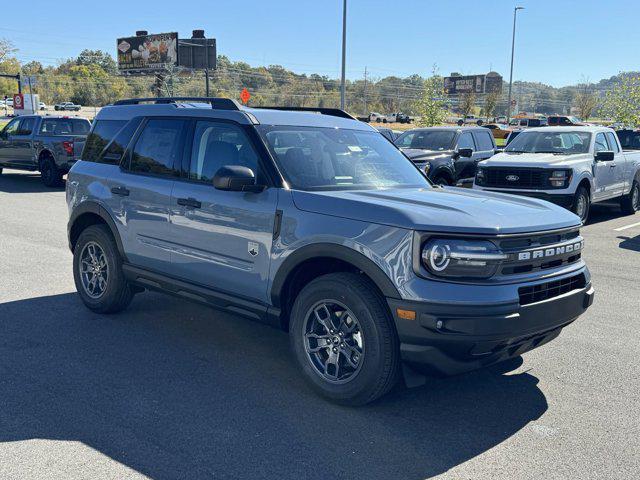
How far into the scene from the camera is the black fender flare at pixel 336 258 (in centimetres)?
379

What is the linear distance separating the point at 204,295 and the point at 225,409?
1092 millimetres

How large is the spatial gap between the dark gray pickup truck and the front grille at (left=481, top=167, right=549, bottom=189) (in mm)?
10726

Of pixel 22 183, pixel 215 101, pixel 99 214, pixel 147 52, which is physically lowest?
pixel 22 183

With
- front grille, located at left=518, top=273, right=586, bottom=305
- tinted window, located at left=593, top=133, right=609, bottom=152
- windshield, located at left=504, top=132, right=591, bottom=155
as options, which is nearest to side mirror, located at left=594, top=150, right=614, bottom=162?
windshield, located at left=504, top=132, right=591, bottom=155

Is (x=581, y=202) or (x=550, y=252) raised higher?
(x=550, y=252)

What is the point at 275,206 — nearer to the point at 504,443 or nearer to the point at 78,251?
the point at 504,443

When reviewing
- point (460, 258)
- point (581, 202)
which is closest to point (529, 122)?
point (581, 202)

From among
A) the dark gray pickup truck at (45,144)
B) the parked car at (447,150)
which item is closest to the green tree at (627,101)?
the parked car at (447,150)

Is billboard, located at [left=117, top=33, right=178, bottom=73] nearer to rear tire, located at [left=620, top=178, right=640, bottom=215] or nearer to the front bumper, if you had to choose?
rear tire, located at [left=620, top=178, right=640, bottom=215]

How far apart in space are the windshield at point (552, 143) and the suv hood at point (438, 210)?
29.1ft

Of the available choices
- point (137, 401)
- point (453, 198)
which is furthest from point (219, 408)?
point (453, 198)

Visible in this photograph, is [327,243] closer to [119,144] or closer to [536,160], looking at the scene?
[119,144]

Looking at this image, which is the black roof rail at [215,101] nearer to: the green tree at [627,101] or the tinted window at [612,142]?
the tinted window at [612,142]

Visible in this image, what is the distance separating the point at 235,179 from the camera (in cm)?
438
